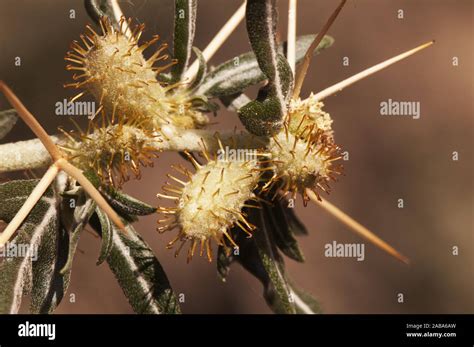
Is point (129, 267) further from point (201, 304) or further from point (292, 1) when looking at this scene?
point (201, 304)

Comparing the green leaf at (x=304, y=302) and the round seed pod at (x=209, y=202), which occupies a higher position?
the round seed pod at (x=209, y=202)

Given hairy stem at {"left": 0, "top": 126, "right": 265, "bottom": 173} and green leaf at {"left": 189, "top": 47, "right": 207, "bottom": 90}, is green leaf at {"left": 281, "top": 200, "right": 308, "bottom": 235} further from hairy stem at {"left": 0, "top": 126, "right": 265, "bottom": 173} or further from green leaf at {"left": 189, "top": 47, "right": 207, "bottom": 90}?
green leaf at {"left": 189, "top": 47, "right": 207, "bottom": 90}

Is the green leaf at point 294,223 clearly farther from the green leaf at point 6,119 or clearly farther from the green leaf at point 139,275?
the green leaf at point 6,119

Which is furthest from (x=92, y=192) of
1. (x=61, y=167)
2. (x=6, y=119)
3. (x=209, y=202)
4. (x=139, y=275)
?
(x=6, y=119)

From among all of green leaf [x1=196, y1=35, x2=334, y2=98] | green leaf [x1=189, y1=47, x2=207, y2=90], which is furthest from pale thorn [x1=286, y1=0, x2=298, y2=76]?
green leaf [x1=189, y1=47, x2=207, y2=90]

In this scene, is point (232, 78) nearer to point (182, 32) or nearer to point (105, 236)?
point (182, 32)

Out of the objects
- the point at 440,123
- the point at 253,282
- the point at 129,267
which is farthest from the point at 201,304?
the point at 129,267

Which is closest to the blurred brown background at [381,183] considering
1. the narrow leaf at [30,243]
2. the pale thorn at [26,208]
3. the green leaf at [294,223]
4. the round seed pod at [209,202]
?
the green leaf at [294,223]
